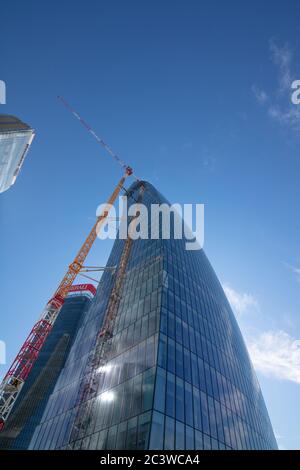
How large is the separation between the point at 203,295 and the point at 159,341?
88.8ft

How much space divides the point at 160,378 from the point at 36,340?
33304 millimetres

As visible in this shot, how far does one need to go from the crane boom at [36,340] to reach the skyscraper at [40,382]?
6419 cm

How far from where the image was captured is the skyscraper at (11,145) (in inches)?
3733

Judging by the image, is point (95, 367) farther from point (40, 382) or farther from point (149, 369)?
point (40, 382)

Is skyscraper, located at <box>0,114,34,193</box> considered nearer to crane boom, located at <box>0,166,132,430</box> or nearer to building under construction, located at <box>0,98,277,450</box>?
crane boom, located at <box>0,166,132,430</box>

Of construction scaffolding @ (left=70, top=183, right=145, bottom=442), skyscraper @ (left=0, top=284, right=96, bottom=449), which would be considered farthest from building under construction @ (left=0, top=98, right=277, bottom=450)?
skyscraper @ (left=0, top=284, right=96, bottom=449)

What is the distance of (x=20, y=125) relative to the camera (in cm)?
10650

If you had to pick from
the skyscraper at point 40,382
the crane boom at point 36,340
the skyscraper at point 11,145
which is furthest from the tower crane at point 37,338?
the skyscraper at point 40,382

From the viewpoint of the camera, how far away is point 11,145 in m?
99.8

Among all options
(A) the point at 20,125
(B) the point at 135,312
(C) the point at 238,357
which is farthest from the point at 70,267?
(A) the point at 20,125

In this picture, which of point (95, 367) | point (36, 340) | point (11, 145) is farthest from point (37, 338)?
point (11, 145)

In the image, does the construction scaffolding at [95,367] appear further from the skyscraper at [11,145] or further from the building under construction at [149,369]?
the skyscraper at [11,145]

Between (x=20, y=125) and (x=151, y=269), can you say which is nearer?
(x=151, y=269)
